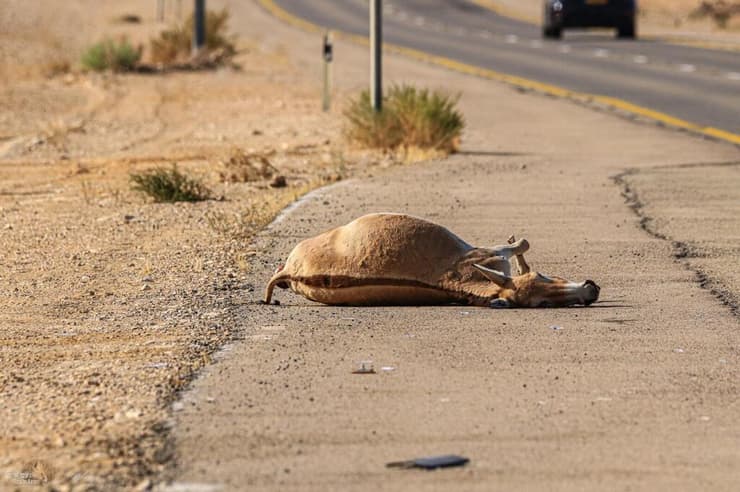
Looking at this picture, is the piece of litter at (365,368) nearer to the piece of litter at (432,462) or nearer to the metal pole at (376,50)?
the piece of litter at (432,462)

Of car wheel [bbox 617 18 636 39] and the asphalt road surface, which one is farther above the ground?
car wheel [bbox 617 18 636 39]

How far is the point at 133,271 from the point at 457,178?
Answer: 5.22 metres

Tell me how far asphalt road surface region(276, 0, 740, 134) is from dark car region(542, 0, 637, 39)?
547mm

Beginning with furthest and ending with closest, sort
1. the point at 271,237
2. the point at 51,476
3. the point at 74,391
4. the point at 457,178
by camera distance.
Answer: the point at 457,178 → the point at 271,237 → the point at 74,391 → the point at 51,476

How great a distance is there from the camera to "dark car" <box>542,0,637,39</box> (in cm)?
4638

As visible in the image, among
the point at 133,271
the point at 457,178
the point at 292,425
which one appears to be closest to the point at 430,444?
the point at 292,425

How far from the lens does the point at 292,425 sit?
245 inches

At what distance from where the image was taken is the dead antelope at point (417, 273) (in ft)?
28.3

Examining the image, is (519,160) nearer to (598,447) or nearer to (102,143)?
(102,143)

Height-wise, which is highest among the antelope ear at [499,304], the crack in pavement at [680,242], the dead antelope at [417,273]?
the dead antelope at [417,273]

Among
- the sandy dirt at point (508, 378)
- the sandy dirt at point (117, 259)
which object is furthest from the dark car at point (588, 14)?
the sandy dirt at point (508, 378)

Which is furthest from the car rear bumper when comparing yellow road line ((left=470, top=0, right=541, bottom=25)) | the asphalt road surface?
yellow road line ((left=470, top=0, right=541, bottom=25))

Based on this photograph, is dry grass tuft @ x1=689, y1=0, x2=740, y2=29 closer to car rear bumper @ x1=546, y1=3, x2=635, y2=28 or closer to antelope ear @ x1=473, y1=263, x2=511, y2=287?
car rear bumper @ x1=546, y1=3, x2=635, y2=28

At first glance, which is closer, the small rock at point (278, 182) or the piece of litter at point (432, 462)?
the piece of litter at point (432, 462)
